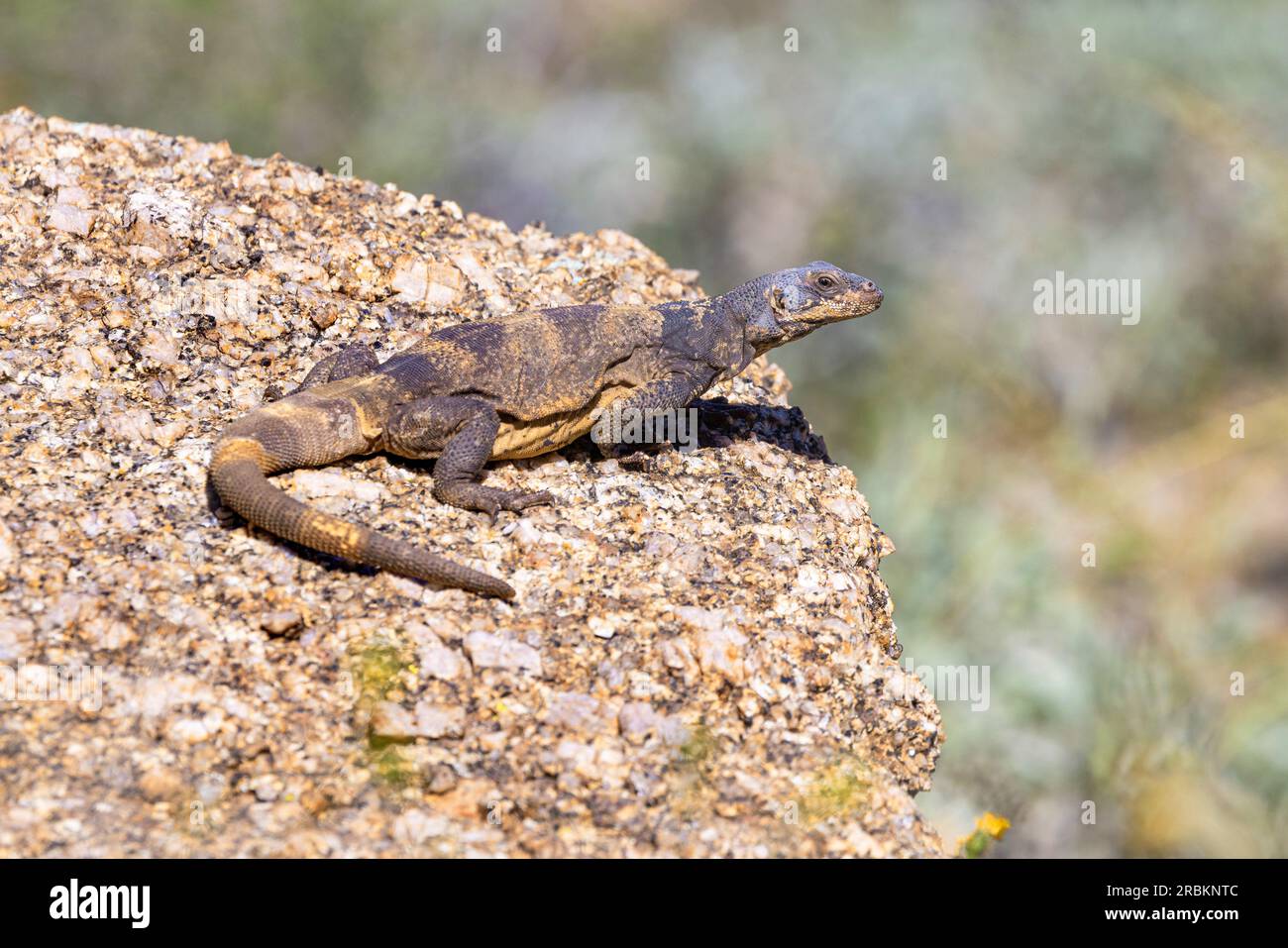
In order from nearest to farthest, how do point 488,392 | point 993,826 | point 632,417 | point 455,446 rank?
point 993,826 → point 455,446 → point 488,392 → point 632,417

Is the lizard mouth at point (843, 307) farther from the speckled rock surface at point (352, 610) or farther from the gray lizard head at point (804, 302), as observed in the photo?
the speckled rock surface at point (352, 610)

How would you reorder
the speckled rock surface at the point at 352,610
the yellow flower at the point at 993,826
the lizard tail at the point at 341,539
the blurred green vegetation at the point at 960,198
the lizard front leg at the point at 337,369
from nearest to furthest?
the speckled rock surface at the point at 352,610
the yellow flower at the point at 993,826
the lizard tail at the point at 341,539
the lizard front leg at the point at 337,369
the blurred green vegetation at the point at 960,198

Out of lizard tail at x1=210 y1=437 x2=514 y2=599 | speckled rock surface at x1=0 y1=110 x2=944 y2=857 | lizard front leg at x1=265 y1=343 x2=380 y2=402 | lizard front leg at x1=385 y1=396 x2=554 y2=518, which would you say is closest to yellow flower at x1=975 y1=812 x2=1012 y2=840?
speckled rock surface at x1=0 y1=110 x2=944 y2=857

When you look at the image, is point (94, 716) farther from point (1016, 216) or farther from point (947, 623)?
point (1016, 216)

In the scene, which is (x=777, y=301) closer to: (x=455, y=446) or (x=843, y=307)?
(x=843, y=307)

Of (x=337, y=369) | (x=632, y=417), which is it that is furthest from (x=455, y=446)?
(x=632, y=417)

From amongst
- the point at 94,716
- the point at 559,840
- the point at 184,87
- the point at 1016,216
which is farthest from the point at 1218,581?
the point at 184,87

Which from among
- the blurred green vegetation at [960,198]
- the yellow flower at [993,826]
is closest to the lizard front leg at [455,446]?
the yellow flower at [993,826]
